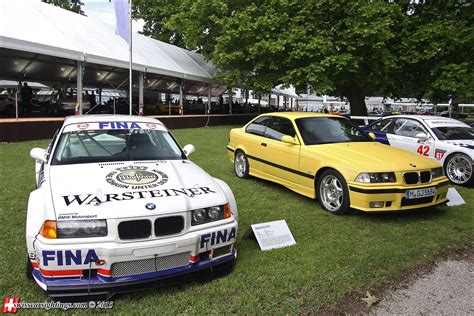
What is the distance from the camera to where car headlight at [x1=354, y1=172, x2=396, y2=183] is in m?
5.03

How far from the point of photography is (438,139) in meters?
7.98

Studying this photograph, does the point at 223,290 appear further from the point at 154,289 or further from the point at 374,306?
the point at 374,306

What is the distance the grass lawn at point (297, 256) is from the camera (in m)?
3.08

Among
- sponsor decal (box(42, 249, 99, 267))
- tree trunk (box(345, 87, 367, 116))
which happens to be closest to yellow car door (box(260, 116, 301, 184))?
sponsor decal (box(42, 249, 99, 267))

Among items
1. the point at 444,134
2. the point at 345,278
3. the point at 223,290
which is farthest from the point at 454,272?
the point at 444,134

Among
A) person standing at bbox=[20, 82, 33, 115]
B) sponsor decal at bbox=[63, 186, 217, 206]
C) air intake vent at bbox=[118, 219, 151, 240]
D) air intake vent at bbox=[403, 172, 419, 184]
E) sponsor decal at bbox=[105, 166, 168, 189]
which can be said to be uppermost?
person standing at bbox=[20, 82, 33, 115]

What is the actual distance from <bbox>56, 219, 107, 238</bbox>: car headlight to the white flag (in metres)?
13.9

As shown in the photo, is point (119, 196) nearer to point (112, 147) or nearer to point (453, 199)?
point (112, 147)

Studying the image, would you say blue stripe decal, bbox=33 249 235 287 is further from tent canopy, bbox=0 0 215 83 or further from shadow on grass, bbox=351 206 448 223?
tent canopy, bbox=0 0 215 83

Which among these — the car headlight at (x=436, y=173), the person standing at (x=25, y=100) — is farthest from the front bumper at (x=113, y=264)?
the person standing at (x=25, y=100)

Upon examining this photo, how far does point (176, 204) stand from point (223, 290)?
32.9 inches

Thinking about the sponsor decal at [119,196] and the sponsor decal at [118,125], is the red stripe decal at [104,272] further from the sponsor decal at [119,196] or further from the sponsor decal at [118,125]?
the sponsor decal at [118,125]

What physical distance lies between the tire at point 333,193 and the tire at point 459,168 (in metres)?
3.56

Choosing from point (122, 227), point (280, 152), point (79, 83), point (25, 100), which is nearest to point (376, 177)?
point (280, 152)
